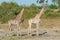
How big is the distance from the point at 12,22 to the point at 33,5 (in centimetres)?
2156

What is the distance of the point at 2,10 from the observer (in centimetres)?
3647

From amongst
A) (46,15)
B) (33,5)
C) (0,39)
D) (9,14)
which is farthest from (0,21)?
(0,39)

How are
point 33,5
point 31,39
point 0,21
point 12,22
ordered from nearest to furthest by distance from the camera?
point 31,39 → point 12,22 → point 0,21 → point 33,5

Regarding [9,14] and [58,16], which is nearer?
[9,14]

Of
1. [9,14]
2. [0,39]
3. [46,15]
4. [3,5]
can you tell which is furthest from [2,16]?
[0,39]

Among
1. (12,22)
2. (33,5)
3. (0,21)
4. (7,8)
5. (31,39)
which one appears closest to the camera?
(31,39)

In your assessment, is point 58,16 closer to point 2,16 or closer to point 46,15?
point 46,15

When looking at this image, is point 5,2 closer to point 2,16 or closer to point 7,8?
point 7,8

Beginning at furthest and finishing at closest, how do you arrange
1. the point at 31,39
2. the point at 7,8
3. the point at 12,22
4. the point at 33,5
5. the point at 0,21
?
the point at 33,5 < the point at 7,8 < the point at 0,21 < the point at 12,22 < the point at 31,39

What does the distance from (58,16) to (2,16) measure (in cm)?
796

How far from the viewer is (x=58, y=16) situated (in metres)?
36.9

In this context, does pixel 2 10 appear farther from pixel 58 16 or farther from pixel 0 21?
pixel 58 16

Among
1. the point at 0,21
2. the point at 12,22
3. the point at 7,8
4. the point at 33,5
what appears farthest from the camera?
the point at 33,5

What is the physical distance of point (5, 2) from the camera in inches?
1502
